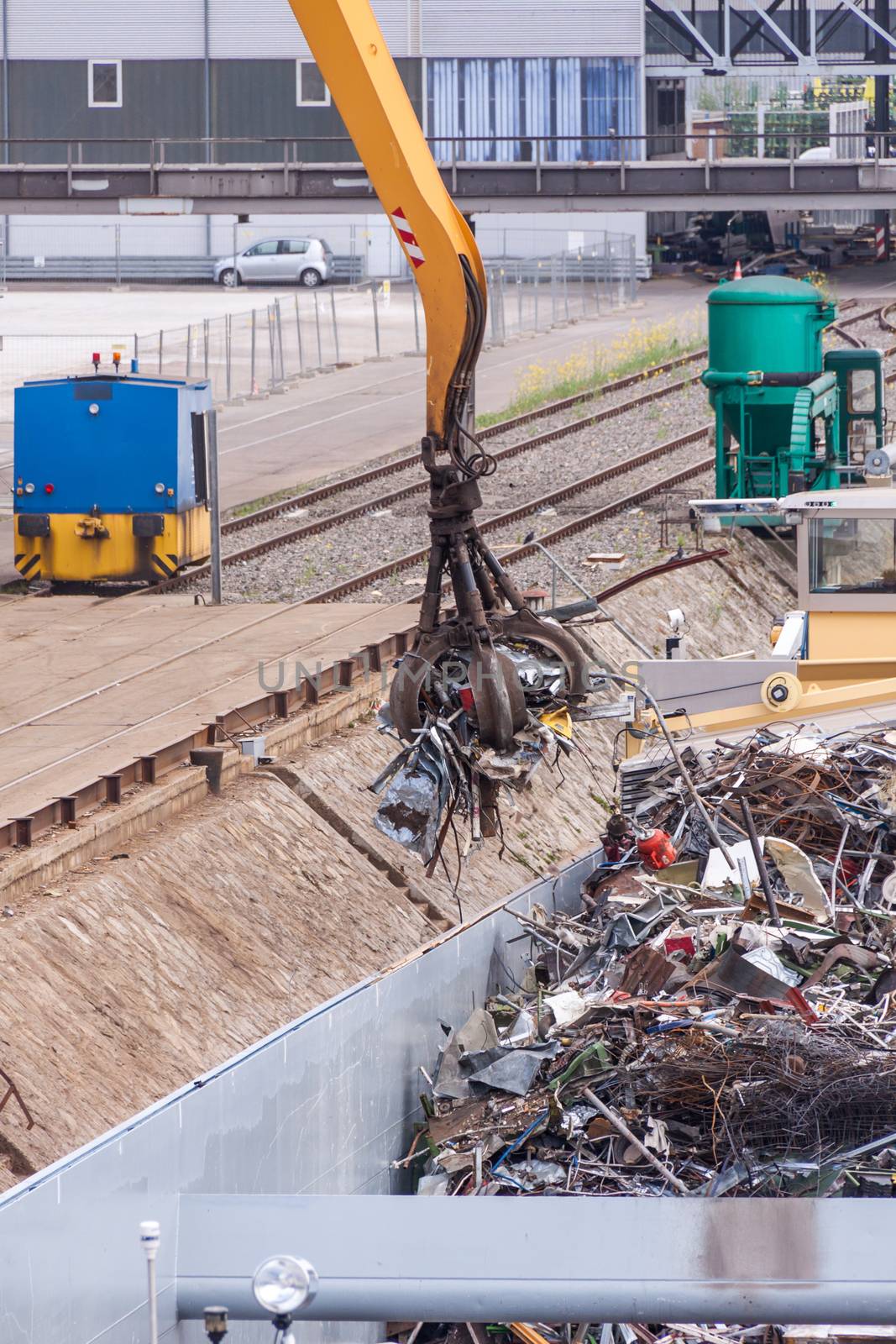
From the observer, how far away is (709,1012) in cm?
1049

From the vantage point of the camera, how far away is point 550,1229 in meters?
7.01

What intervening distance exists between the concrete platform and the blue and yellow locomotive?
0.53 meters

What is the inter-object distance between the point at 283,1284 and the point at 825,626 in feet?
36.6

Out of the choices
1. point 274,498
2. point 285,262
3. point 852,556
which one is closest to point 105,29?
→ point 285,262

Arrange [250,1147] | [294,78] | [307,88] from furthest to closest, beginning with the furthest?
1. [307,88]
2. [294,78]
3. [250,1147]

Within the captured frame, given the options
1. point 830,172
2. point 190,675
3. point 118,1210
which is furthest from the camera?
point 830,172

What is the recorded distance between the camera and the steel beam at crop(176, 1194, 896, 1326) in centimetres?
652

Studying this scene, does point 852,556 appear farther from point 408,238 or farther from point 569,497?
point 569,497

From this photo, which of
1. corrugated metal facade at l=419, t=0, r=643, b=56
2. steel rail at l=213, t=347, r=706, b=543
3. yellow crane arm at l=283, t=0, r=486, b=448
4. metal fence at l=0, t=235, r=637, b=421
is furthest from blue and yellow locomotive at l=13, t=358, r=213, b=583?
corrugated metal facade at l=419, t=0, r=643, b=56

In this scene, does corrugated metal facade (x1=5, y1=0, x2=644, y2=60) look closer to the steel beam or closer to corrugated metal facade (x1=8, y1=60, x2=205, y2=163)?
corrugated metal facade (x1=8, y1=60, x2=205, y2=163)

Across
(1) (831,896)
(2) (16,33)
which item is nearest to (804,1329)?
(1) (831,896)

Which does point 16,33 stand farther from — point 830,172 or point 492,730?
point 492,730

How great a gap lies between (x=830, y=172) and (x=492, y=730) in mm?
23682

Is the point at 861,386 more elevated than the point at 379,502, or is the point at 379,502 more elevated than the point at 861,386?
the point at 861,386
